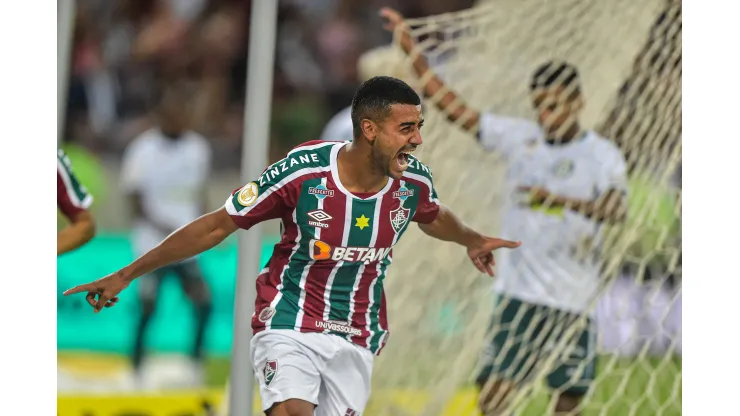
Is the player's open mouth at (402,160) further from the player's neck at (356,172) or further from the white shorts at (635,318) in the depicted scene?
the white shorts at (635,318)

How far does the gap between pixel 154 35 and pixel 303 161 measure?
6556 millimetres

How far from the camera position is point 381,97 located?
8.66 feet

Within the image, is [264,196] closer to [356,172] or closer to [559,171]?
[356,172]

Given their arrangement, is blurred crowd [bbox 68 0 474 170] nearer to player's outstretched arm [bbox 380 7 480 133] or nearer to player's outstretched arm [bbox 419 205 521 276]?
player's outstretched arm [bbox 380 7 480 133]

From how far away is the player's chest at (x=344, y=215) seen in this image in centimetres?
272

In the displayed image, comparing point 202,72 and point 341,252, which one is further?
point 202,72

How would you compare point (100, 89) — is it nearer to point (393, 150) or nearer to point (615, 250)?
point (615, 250)

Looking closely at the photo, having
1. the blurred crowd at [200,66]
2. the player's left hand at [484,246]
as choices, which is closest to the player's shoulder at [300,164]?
the player's left hand at [484,246]

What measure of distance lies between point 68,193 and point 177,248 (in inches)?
35.3

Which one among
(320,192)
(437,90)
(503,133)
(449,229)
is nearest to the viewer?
(320,192)

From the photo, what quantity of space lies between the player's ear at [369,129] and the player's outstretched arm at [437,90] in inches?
42.0

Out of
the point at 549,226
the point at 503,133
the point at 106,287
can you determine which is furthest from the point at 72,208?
the point at 549,226

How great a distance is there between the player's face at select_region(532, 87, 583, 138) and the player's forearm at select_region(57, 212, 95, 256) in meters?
1.72

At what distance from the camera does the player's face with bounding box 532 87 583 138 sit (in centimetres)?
384
